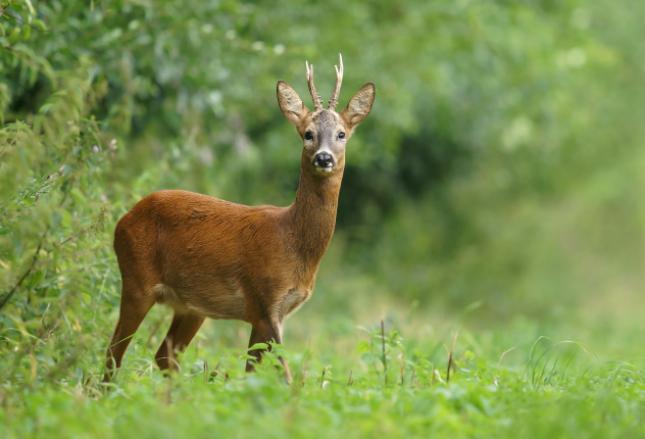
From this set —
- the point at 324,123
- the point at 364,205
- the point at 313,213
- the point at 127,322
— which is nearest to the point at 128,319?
the point at 127,322

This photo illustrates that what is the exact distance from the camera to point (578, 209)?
25312 millimetres

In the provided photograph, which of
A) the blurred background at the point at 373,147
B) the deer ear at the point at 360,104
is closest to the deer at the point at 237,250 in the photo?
the deer ear at the point at 360,104

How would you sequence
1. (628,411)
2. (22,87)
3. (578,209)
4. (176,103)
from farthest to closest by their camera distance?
(578,209), (176,103), (22,87), (628,411)

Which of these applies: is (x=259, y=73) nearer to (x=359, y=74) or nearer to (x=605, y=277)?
(x=359, y=74)

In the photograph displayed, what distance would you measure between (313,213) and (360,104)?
2.69 feet

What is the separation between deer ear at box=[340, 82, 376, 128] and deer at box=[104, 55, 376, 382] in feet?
0.42

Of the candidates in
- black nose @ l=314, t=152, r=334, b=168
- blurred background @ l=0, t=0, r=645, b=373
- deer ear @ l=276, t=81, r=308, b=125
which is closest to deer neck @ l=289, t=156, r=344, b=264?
black nose @ l=314, t=152, r=334, b=168

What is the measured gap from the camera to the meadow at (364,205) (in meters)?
4.93

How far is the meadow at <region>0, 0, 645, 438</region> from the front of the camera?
493 centimetres

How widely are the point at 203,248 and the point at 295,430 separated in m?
2.11

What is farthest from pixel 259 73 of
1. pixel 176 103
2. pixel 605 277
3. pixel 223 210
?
pixel 605 277

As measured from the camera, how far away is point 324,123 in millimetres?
6133

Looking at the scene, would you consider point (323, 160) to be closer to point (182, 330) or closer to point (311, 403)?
point (182, 330)

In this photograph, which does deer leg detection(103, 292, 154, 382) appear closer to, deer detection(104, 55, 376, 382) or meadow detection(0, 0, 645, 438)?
deer detection(104, 55, 376, 382)
